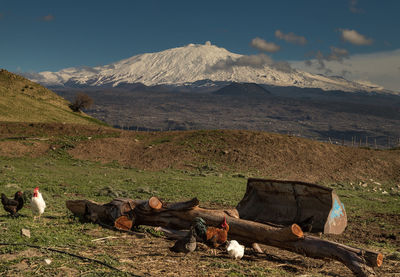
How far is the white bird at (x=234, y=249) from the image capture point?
30.7ft

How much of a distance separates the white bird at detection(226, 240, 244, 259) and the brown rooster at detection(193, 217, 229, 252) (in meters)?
0.45

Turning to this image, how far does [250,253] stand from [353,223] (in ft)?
29.6

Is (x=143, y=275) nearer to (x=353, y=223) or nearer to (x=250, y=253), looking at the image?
(x=250, y=253)

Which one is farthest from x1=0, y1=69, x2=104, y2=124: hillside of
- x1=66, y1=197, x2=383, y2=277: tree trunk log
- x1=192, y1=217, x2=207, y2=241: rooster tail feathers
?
x1=192, y1=217, x2=207, y2=241: rooster tail feathers

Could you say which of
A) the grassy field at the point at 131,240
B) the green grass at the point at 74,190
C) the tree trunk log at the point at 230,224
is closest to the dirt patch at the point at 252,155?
the green grass at the point at 74,190

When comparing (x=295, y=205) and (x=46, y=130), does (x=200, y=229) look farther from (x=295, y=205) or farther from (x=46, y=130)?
(x=46, y=130)

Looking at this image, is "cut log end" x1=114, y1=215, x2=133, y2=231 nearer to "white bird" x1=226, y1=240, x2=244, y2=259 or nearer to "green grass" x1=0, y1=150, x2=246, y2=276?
"green grass" x1=0, y1=150, x2=246, y2=276

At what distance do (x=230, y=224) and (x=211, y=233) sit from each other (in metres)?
0.74

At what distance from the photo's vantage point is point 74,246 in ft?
30.5

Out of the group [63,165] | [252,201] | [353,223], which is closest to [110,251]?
[252,201]

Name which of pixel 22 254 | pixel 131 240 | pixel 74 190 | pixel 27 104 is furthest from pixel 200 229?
pixel 27 104

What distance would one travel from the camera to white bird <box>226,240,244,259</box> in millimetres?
9359

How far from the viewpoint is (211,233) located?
9844 mm

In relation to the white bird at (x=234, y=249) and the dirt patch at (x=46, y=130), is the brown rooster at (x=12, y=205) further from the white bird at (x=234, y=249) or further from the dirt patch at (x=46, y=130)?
the dirt patch at (x=46, y=130)
